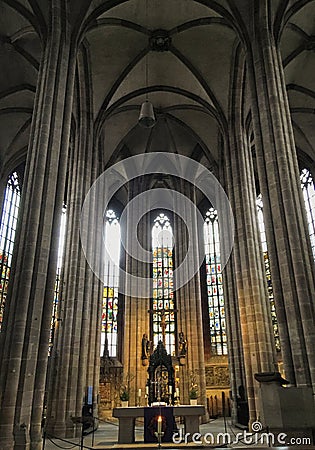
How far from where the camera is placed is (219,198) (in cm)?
2152

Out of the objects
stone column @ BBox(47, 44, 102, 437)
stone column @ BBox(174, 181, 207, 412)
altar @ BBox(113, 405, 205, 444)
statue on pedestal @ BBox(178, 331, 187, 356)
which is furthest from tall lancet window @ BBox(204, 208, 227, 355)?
altar @ BBox(113, 405, 205, 444)

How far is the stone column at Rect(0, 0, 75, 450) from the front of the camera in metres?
9.37

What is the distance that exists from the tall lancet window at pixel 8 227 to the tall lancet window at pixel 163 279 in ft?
30.8

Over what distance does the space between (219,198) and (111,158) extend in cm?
720

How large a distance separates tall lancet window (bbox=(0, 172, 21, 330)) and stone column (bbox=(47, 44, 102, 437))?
688cm

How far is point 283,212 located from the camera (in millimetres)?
11711

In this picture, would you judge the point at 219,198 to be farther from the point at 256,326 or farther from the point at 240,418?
the point at 240,418

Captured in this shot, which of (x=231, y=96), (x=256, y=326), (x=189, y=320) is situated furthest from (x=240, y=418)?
(x=231, y=96)

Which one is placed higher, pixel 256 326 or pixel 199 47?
pixel 199 47

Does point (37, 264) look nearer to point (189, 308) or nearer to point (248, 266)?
point (248, 266)

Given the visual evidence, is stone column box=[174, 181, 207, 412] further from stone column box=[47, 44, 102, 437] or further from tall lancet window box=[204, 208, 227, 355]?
stone column box=[47, 44, 102, 437]

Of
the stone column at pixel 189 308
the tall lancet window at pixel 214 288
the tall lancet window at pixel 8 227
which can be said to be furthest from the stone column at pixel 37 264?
the tall lancet window at pixel 214 288

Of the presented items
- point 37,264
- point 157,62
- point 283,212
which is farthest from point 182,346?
point 157,62

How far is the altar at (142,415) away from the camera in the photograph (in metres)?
11.6
